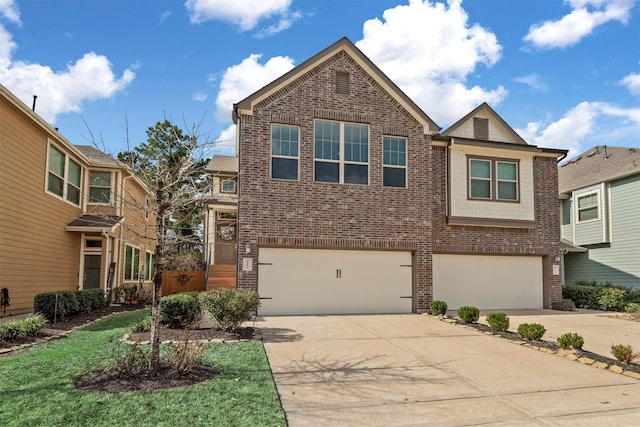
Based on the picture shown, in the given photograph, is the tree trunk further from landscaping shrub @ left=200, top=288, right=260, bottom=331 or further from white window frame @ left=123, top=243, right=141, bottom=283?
white window frame @ left=123, top=243, right=141, bottom=283

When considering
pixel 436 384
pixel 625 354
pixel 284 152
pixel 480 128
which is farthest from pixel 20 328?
pixel 480 128

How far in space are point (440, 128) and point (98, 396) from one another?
12.1 m

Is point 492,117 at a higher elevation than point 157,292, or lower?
higher

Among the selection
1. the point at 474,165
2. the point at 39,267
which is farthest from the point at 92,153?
the point at 474,165

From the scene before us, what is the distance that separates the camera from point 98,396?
495cm

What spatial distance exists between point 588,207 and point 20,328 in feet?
68.8

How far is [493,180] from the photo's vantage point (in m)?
15.1

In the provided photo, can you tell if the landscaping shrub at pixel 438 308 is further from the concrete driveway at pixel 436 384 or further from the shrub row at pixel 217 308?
the shrub row at pixel 217 308

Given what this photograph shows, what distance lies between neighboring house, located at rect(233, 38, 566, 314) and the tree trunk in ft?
19.9

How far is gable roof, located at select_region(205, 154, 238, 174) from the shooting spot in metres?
24.0

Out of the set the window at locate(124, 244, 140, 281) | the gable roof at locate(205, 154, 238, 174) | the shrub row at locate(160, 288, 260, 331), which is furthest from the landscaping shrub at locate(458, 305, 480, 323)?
the gable roof at locate(205, 154, 238, 174)

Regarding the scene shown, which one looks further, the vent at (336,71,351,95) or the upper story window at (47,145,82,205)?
the upper story window at (47,145,82,205)

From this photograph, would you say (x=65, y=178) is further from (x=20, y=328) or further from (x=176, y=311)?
(x=176, y=311)

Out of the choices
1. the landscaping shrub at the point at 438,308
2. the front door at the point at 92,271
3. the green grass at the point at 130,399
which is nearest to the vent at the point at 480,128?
the landscaping shrub at the point at 438,308
